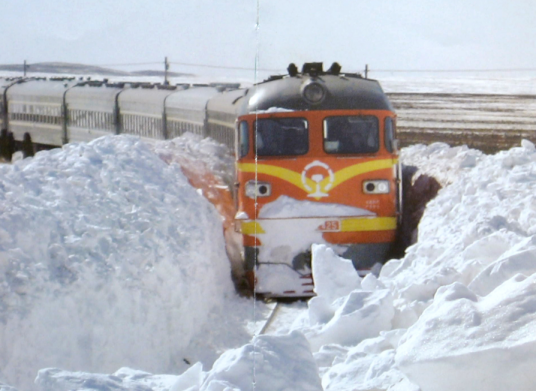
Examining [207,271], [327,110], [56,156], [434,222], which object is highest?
[327,110]

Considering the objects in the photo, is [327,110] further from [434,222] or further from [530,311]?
[530,311]

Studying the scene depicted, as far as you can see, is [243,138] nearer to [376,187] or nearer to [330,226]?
[330,226]

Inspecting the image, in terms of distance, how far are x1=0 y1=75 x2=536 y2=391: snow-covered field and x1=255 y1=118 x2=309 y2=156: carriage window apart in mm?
1167

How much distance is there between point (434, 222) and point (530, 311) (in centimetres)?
500

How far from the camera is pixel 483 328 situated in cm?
320

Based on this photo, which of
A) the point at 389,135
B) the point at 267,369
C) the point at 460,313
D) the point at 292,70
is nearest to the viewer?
the point at 460,313

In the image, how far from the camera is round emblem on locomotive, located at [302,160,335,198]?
828 centimetres

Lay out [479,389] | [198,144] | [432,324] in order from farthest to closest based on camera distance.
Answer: [198,144], [432,324], [479,389]

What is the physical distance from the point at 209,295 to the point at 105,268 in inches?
76.0

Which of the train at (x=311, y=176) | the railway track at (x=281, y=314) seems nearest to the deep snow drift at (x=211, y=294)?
the railway track at (x=281, y=314)

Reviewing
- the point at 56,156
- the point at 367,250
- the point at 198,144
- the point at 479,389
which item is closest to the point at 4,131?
the point at 198,144

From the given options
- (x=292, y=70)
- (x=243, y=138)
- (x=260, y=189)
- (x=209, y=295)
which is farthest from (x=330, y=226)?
(x=292, y=70)

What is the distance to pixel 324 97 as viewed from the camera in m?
8.49

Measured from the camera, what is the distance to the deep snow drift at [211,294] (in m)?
3.36
